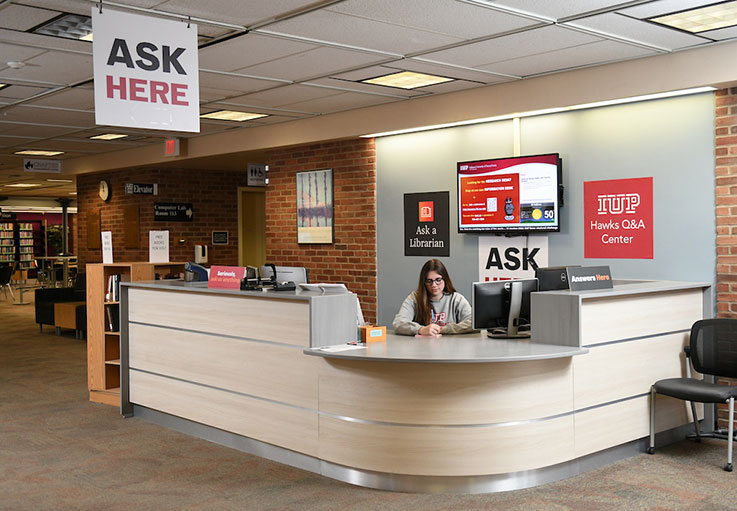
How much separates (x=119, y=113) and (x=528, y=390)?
2.89m

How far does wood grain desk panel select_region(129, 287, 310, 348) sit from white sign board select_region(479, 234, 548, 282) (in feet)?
9.14

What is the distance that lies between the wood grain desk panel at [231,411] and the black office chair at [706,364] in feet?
7.95

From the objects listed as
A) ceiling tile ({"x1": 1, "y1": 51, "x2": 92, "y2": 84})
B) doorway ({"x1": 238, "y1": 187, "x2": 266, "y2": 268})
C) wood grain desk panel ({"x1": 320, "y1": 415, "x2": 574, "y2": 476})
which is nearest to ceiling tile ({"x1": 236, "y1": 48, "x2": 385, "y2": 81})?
ceiling tile ({"x1": 1, "y1": 51, "x2": 92, "y2": 84})

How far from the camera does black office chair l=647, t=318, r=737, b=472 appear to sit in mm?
5012

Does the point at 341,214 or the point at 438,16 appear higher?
the point at 438,16

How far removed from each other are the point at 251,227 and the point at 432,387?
32.1 ft

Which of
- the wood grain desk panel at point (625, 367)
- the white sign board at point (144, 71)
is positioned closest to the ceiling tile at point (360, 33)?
the white sign board at point (144, 71)

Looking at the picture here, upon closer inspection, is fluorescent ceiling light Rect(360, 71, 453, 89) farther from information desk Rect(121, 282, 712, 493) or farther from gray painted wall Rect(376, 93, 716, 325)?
information desk Rect(121, 282, 712, 493)

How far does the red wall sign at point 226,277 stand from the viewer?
18.3ft

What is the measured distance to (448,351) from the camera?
4.55 metres

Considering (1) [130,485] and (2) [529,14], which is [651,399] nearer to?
(2) [529,14]

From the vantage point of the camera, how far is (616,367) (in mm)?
5078

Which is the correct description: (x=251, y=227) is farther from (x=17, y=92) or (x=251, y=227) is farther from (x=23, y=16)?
(x=23, y=16)

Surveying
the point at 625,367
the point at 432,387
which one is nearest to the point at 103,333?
the point at 432,387
